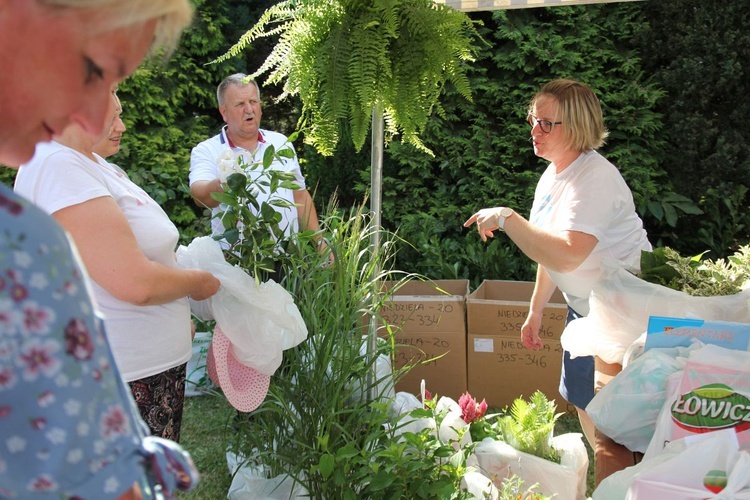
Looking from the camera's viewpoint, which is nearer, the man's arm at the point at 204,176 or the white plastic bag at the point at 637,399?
the white plastic bag at the point at 637,399

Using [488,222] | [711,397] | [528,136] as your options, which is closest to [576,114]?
[488,222]

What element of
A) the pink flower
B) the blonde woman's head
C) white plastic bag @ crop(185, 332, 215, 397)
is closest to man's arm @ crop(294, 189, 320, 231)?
white plastic bag @ crop(185, 332, 215, 397)

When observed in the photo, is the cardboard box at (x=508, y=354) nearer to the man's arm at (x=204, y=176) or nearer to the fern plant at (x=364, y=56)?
the man's arm at (x=204, y=176)

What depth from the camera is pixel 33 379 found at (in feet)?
2.02

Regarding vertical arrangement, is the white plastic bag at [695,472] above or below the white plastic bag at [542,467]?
above

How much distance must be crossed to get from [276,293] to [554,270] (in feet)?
3.19

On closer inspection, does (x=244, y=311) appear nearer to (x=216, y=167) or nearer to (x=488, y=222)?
(x=488, y=222)

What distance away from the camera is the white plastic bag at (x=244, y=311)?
6.42ft

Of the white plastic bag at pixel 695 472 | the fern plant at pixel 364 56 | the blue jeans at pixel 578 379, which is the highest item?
the fern plant at pixel 364 56

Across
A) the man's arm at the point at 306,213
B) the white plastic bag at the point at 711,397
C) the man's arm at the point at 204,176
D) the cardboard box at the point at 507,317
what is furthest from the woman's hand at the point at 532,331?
the man's arm at the point at 204,176

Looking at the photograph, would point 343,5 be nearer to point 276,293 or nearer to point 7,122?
point 276,293

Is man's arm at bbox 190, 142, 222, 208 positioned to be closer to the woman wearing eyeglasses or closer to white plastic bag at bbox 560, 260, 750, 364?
the woman wearing eyeglasses

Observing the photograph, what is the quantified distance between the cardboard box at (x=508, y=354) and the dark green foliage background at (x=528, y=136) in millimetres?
857

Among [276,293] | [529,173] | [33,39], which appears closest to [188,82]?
[529,173]
